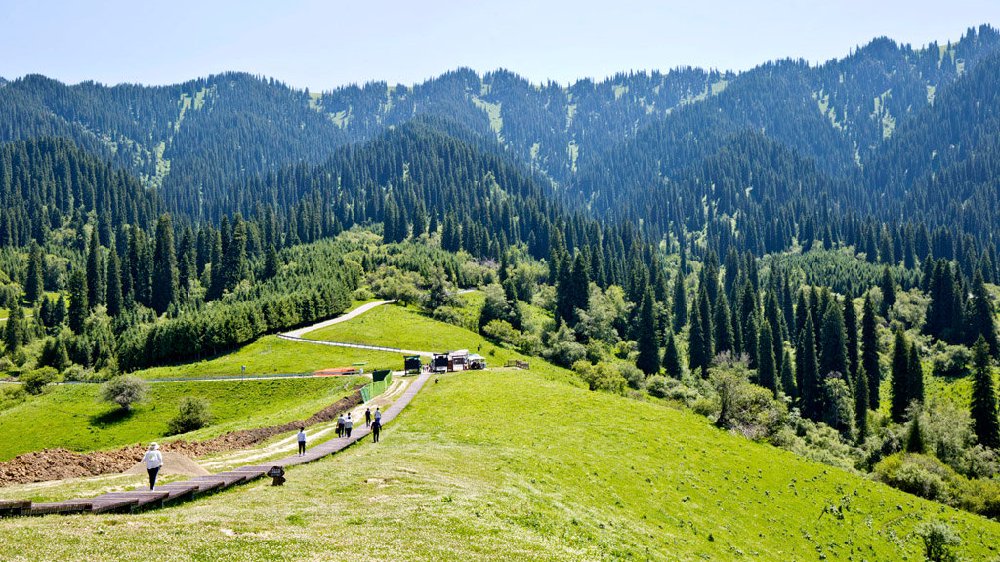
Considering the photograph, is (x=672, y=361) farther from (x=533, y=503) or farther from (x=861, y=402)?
(x=533, y=503)

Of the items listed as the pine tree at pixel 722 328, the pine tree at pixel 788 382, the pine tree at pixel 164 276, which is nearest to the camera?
the pine tree at pixel 788 382

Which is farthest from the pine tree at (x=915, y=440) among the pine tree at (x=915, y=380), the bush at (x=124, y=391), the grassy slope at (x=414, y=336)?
the bush at (x=124, y=391)

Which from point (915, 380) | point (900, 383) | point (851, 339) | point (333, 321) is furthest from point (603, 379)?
point (851, 339)

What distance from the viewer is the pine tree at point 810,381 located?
5177 inches

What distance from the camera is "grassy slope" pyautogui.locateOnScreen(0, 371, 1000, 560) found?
2227cm

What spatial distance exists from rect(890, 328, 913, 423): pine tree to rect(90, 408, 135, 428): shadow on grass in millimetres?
133832

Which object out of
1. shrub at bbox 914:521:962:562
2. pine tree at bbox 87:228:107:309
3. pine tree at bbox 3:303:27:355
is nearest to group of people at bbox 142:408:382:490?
shrub at bbox 914:521:962:562

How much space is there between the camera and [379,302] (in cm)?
16388

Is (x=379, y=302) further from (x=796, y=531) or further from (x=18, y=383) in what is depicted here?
(x=796, y=531)

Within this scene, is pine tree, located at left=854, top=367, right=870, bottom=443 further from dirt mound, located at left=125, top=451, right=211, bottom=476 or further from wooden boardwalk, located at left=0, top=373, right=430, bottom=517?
dirt mound, located at left=125, top=451, right=211, bottom=476

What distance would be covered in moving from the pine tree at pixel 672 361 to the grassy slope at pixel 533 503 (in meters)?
72.0

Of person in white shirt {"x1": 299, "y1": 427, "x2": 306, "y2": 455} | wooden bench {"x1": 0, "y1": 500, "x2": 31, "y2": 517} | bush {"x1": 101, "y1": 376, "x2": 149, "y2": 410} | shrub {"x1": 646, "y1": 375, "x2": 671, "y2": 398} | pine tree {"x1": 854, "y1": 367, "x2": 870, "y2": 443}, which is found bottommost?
pine tree {"x1": 854, "y1": 367, "x2": 870, "y2": 443}

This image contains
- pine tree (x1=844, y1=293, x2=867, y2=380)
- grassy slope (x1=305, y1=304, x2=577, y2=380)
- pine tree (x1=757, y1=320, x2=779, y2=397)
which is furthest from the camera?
pine tree (x1=844, y1=293, x2=867, y2=380)

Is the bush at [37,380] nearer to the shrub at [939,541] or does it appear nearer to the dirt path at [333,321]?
the dirt path at [333,321]
